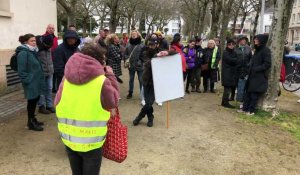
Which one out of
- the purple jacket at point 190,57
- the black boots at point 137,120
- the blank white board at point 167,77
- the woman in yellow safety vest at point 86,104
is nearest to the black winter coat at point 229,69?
the purple jacket at point 190,57

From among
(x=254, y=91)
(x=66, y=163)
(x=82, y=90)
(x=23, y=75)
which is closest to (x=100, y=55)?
(x=82, y=90)

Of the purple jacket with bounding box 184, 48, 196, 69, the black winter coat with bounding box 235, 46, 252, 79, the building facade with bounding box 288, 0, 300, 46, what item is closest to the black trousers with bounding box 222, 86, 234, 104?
the black winter coat with bounding box 235, 46, 252, 79

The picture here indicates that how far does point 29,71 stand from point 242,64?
17.7 ft

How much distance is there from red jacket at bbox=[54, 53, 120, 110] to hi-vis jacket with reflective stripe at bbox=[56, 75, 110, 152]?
0.04m

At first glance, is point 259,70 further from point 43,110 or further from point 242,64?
point 43,110

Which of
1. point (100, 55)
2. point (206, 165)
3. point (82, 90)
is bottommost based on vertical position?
point (206, 165)

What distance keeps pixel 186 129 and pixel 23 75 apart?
323 centimetres

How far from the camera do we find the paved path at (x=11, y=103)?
7.99 m

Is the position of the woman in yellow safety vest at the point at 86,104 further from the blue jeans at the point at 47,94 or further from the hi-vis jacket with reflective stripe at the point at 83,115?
the blue jeans at the point at 47,94

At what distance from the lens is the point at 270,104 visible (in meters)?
8.77

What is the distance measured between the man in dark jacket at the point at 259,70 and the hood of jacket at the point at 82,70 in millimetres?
5639

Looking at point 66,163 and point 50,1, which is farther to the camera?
point 50,1

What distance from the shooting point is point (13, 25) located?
33.6 ft

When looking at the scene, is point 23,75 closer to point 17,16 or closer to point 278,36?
point 17,16
